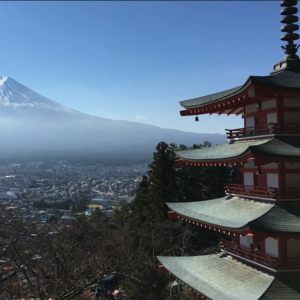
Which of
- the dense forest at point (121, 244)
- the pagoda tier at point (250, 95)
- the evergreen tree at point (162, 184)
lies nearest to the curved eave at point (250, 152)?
the pagoda tier at point (250, 95)

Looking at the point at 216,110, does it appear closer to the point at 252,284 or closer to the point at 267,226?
the point at 267,226

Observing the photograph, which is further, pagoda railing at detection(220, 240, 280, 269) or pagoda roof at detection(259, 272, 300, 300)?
pagoda railing at detection(220, 240, 280, 269)

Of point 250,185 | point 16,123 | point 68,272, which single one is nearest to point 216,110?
point 250,185

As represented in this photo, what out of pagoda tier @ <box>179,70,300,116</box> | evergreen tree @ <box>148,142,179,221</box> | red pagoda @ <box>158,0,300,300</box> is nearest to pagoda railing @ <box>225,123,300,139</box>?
red pagoda @ <box>158,0,300,300</box>

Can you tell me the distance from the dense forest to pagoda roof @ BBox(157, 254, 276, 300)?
384 cm

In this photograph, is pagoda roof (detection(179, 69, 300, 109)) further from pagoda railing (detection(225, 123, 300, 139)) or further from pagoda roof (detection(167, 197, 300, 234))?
pagoda roof (detection(167, 197, 300, 234))

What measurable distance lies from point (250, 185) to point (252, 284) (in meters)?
2.38

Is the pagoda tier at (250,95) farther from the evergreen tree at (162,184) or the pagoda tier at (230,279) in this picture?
the evergreen tree at (162,184)

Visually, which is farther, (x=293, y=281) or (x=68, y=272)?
(x=68, y=272)

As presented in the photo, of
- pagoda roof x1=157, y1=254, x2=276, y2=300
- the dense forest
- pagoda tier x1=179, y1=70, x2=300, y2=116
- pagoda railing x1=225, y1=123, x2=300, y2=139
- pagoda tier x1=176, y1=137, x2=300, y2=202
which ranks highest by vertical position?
pagoda tier x1=179, y1=70, x2=300, y2=116

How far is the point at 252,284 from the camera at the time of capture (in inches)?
289

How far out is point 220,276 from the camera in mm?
8242

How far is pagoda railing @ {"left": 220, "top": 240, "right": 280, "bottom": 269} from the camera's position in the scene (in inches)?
291

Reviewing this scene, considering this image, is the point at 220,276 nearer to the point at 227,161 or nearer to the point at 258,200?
the point at 258,200
